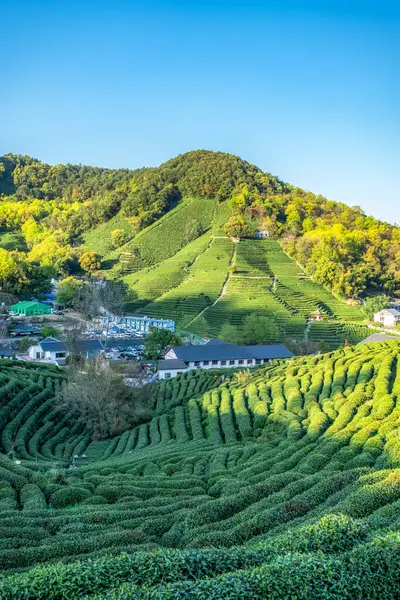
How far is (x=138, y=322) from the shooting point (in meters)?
74.9

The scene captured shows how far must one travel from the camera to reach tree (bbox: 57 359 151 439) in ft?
106

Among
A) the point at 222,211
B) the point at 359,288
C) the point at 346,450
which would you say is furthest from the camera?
the point at 222,211

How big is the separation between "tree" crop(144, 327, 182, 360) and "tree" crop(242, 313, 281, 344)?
956 centimetres

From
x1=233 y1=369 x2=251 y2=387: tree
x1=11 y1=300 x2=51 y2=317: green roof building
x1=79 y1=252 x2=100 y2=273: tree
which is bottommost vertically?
x1=11 y1=300 x2=51 y2=317: green roof building

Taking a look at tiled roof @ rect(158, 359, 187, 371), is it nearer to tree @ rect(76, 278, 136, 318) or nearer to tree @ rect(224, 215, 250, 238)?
tree @ rect(76, 278, 136, 318)

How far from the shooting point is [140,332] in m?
71.8

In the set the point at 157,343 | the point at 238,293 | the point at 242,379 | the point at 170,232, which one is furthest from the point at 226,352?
the point at 170,232

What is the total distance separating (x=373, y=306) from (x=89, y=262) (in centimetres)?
5166

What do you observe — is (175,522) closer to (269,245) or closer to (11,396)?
(11,396)

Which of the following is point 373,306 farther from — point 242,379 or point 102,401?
point 102,401

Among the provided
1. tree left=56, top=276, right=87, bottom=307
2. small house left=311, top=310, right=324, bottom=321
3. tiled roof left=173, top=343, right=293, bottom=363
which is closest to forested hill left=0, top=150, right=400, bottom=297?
tree left=56, top=276, right=87, bottom=307

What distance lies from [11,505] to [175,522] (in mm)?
5308

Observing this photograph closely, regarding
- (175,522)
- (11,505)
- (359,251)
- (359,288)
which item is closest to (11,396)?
(11,505)

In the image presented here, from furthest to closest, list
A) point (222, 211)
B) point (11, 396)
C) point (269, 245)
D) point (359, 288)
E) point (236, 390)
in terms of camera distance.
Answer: point (222, 211)
point (269, 245)
point (359, 288)
point (236, 390)
point (11, 396)
